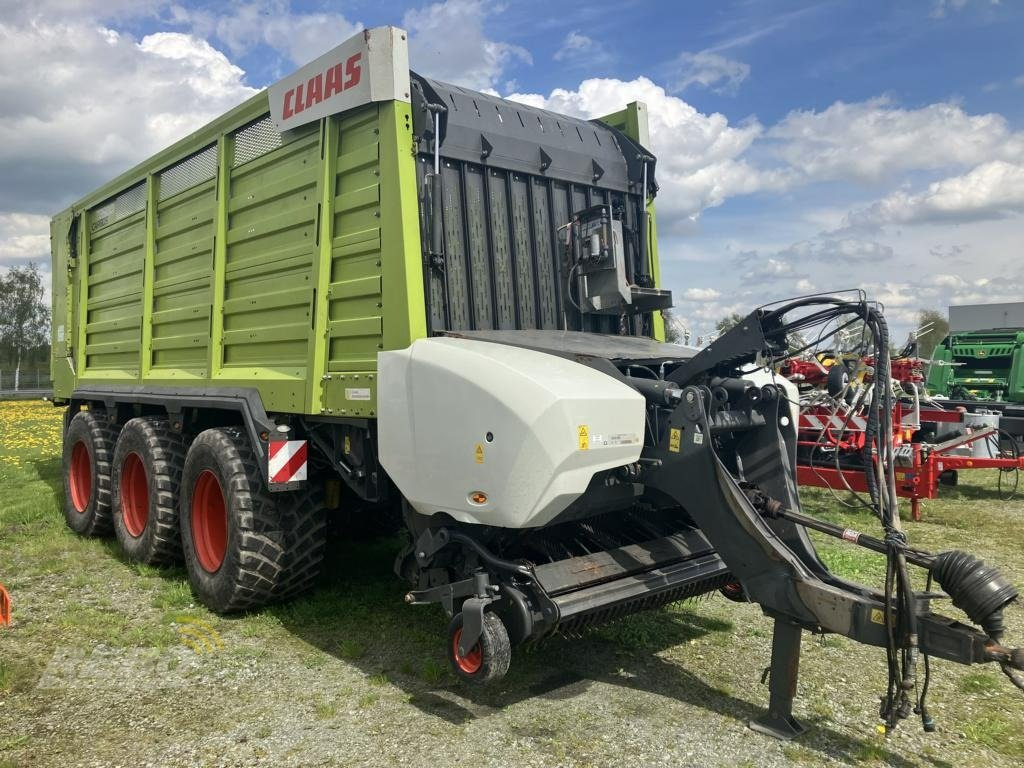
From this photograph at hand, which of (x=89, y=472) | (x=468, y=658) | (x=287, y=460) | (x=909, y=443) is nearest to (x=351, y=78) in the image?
(x=287, y=460)

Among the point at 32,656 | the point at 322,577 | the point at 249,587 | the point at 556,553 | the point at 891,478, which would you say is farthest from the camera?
the point at 322,577

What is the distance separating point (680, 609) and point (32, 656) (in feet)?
11.7

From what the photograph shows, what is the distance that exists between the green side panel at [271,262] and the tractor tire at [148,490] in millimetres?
919

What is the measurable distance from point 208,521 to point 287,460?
3.49 ft

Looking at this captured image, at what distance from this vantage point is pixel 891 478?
3002 mm

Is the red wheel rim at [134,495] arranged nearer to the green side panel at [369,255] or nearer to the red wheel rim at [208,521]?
the red wheel rim at [208,521]

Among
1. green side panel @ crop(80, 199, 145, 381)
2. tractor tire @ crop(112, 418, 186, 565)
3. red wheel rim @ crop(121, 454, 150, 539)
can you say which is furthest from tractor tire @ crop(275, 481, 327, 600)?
green side panel @ crop(80, 199, 145, 381)

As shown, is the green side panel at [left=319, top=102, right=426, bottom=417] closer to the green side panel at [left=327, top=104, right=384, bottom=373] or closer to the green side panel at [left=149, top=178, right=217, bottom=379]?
the green side panel at [left=327, top=104, right=384, bottom=373]

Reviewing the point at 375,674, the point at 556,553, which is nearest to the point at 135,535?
the point at 375,674

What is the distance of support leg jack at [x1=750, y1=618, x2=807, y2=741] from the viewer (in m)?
3.24

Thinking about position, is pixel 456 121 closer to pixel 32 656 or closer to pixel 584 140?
pixel 584 140

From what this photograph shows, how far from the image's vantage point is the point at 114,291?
715 centimetres

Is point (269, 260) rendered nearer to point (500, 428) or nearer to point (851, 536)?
point (500, 428)

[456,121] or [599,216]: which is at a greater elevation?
[456,121]
